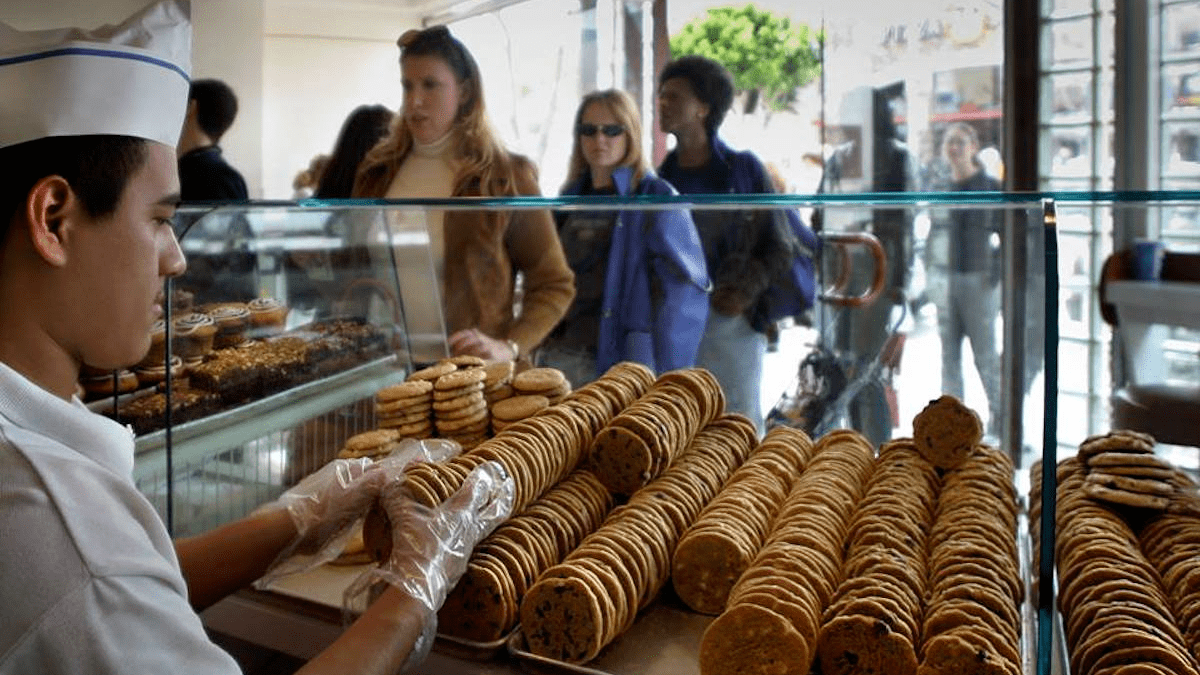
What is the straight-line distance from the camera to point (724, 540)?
1239mm

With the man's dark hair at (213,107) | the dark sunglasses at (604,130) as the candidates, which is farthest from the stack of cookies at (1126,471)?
the man's dark hair at (213,107)

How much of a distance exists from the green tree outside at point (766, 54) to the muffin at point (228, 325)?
3056 millimetres

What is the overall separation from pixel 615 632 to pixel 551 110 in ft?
12.5

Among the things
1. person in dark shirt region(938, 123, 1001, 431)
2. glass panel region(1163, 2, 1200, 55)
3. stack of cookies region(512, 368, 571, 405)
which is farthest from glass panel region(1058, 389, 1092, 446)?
glass panel region(1163, 2, 1200, 55)

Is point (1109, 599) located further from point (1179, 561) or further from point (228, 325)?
point (228, 325)

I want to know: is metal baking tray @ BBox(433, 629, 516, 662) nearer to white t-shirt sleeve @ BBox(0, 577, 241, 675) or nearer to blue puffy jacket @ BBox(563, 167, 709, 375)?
white t-shirt sleeve @ BBox(0, 577, 241, 675)

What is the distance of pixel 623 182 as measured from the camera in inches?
112

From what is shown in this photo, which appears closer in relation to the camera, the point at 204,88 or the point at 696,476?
the point at 696,476

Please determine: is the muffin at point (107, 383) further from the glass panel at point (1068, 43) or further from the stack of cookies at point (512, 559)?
the glass panel at point (1068, 43)

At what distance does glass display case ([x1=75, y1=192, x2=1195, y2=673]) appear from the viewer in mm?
1652

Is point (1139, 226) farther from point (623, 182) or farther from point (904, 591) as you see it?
point (904, 591)

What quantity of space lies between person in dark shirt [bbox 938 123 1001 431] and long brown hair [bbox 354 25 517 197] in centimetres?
123

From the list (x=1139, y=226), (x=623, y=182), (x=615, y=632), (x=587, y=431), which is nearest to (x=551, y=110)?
(x=623, y=182)

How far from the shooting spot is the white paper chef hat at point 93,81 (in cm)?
105
